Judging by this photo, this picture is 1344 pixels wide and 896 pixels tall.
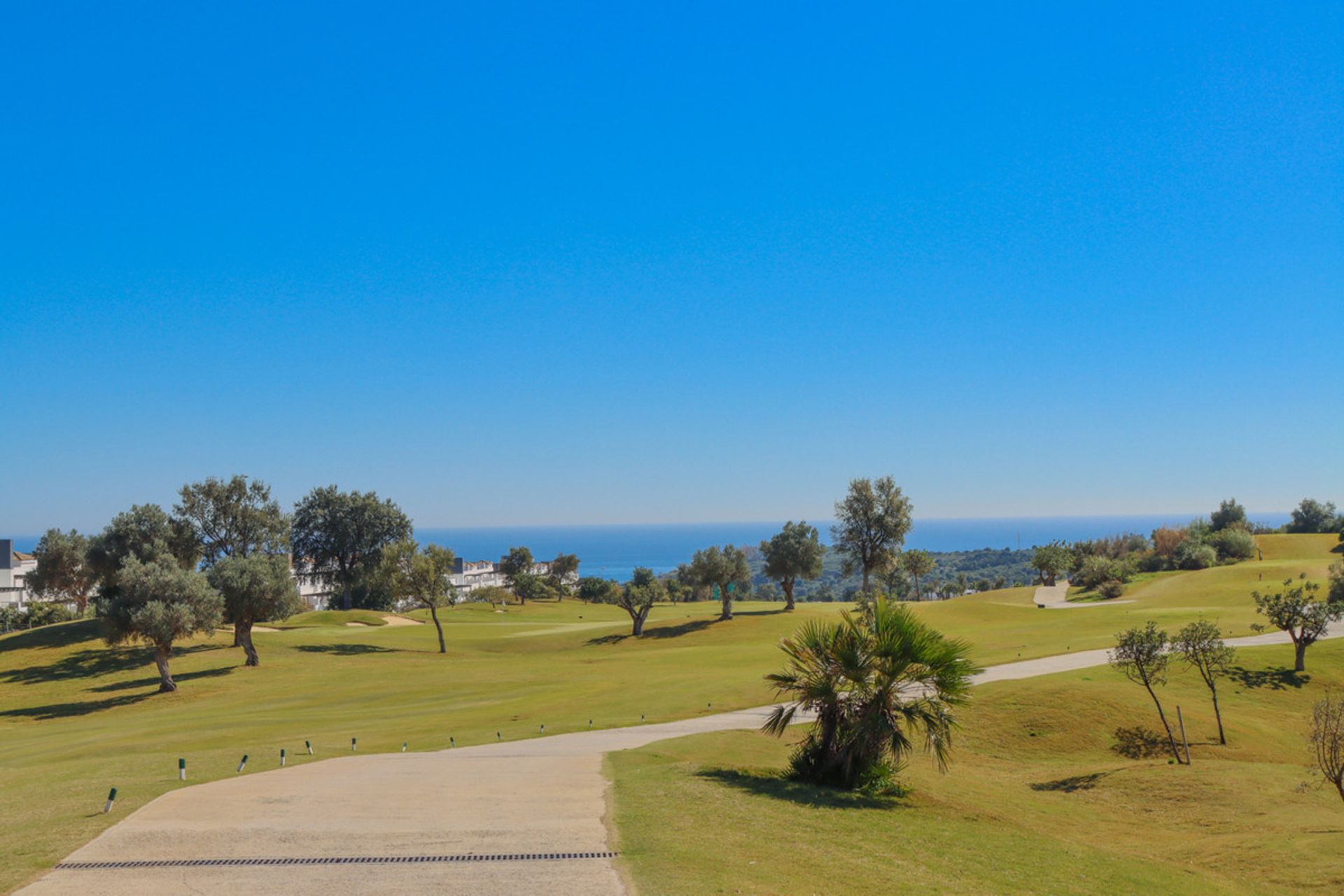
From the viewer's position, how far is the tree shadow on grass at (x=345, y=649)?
61188mm

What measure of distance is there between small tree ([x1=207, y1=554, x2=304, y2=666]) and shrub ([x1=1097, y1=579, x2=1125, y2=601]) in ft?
236

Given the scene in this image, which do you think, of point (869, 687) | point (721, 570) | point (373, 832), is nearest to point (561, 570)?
point (721, 570)

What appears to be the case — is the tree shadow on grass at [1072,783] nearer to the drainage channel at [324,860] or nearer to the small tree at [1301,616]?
the drainage channel at [324,860]

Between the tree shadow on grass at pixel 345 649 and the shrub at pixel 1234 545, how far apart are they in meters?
89.8

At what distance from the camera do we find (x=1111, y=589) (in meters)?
83.4

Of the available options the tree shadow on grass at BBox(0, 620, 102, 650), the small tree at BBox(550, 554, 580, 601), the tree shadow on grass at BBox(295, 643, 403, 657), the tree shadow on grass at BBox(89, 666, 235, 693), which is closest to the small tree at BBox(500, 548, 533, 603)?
the small tree at BBox(550, 554, 580, 601)

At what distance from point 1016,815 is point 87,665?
57.9 metres

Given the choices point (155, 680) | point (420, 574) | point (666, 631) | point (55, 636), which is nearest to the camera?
point (155, 680)

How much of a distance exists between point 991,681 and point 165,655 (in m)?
45.0

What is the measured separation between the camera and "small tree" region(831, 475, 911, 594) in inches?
3344

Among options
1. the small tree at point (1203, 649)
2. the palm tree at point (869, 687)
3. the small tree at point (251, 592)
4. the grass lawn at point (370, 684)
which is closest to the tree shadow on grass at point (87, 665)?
the grass lawn at point (370, 684)

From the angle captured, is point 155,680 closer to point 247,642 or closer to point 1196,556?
point 247,642

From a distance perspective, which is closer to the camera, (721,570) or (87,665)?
(87,665)

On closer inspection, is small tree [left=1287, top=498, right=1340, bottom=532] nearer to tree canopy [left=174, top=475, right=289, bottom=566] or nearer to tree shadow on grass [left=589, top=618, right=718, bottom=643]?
tree shadow on grass [left=589, top=618, right=718, bottom=643]
